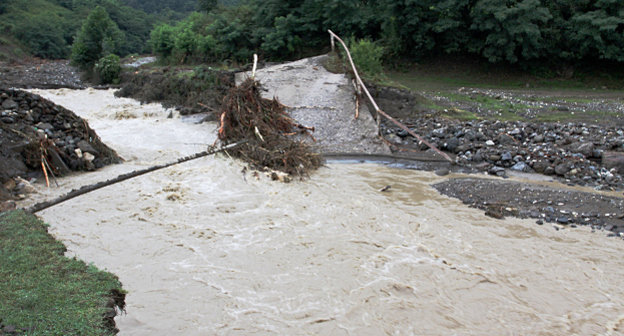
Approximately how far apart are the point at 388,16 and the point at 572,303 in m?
19.0

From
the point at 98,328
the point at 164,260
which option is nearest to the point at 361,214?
the point at 164,260

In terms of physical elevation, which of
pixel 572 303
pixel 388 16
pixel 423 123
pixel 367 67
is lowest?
pixel 572 303

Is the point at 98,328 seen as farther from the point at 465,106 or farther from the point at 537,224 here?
the point at 465,106

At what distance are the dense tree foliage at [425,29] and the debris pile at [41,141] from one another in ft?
47.3

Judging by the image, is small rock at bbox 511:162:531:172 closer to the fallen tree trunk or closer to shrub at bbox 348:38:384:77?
the fallen tree trunk

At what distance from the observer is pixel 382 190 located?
910 centimetres

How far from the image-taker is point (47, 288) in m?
4.64

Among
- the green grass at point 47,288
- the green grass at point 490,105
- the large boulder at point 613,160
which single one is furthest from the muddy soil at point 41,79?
the large boulder at point 613,160

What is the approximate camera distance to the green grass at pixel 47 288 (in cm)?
412

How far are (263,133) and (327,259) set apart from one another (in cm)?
519

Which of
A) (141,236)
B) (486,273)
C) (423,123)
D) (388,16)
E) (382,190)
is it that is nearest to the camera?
(486,273)

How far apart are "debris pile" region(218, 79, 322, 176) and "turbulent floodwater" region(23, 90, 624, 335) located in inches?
24.4

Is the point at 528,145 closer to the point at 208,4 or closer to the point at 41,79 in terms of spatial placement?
the point at 41,79

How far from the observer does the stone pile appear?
9.67m
